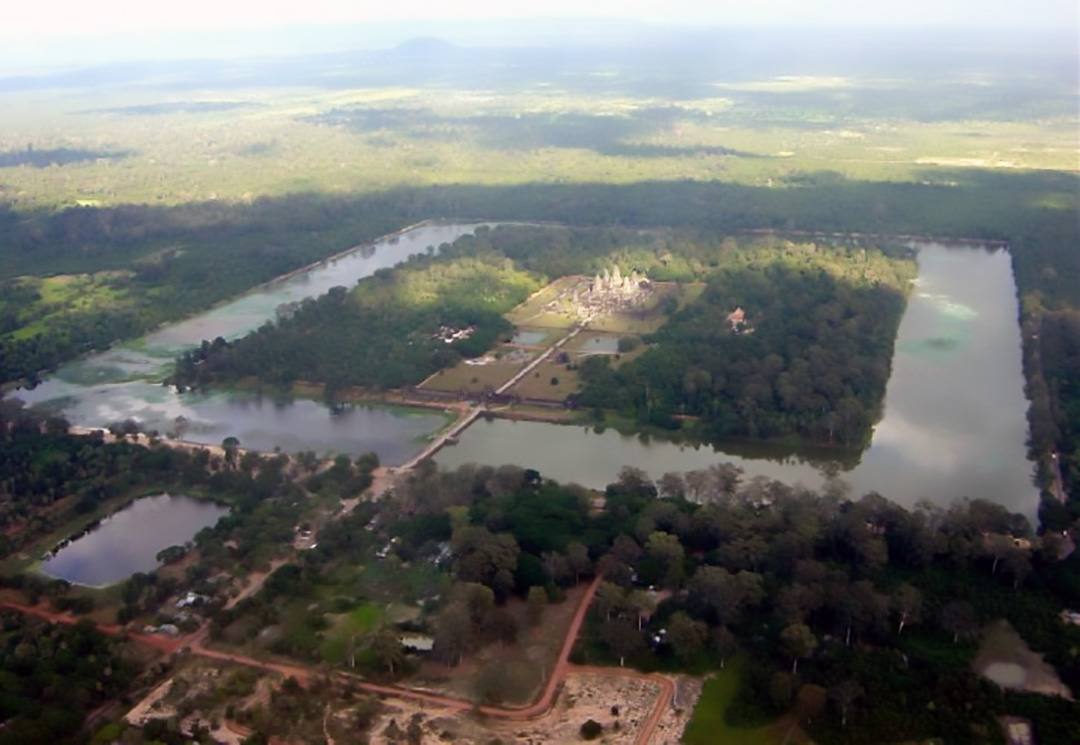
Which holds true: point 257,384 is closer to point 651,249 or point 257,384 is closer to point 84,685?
point 84,685

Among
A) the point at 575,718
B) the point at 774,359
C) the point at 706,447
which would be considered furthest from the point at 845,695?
the point at 774,359

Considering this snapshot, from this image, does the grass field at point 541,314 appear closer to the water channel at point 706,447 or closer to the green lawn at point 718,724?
the water channel at point 706,447

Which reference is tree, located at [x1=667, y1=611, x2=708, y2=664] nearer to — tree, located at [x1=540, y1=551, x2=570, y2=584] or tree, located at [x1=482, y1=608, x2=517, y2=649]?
tree, located at [x1=540, y1=551, x2=570, y2=584]

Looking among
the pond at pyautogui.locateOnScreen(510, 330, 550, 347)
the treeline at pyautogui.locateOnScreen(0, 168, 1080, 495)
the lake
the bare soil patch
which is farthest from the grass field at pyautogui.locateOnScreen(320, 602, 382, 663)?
the treeline at pyautogui.locateOnScreen(0, 168, 1080, 495)

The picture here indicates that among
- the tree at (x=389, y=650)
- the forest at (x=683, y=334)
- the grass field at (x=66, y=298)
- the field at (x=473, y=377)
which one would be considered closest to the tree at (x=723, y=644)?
the tree at (x=389, y=650)

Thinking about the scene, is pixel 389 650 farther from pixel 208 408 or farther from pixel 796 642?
pixel 208 408
